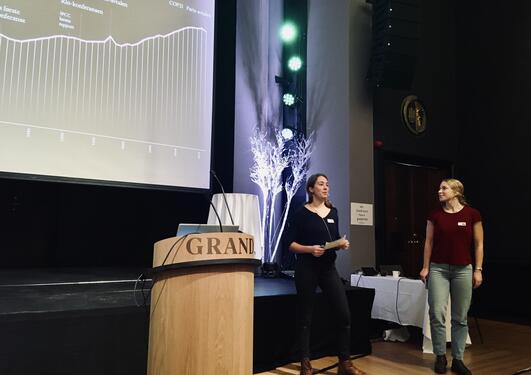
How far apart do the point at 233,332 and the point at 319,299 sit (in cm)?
190

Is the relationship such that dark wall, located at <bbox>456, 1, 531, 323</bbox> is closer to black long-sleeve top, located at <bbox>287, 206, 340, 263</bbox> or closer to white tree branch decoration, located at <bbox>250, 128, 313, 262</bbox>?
white tree branch decoration, located at <bbox>250, 128, 313, 262</bbox>

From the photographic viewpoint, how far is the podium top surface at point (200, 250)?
128 cm

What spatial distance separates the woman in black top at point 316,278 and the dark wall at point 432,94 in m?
2.48

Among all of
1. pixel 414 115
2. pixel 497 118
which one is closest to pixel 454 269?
pixel 414 115

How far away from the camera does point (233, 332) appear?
50.7 inches

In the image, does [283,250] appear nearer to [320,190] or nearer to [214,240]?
[320,190]

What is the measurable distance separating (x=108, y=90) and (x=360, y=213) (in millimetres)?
2642

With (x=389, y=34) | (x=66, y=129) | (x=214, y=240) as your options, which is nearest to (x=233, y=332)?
(x=214, y=240)

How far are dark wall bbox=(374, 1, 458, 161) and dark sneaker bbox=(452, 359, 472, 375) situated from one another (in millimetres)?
2591

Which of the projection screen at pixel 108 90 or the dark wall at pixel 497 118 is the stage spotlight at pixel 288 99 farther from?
the dark wall at pixel 497 118

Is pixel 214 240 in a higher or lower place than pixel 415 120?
lower

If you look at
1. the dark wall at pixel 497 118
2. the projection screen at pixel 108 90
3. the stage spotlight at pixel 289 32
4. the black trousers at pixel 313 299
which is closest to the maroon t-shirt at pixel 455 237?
the black trousers at pixel 313 299

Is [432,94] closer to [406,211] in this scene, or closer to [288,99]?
[406,211]

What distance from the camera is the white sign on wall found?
4.32 metres
